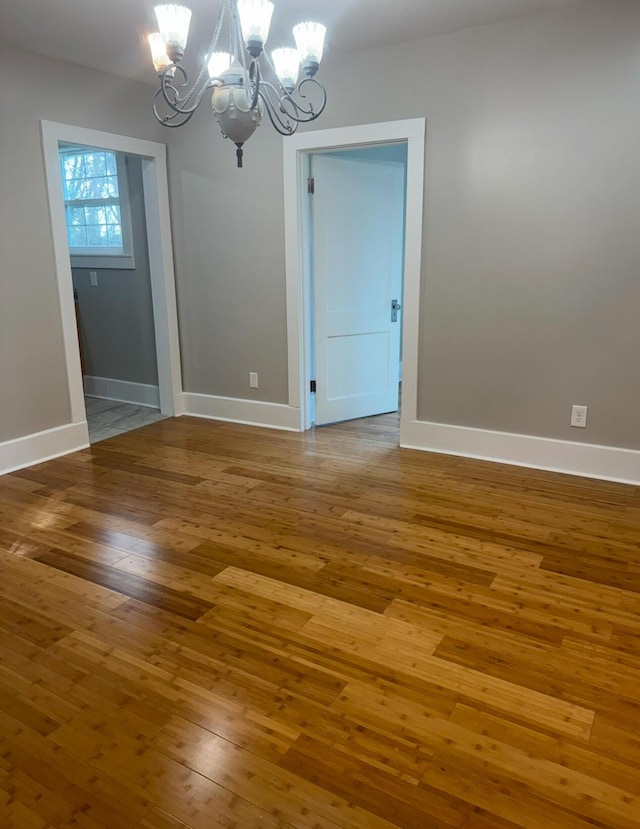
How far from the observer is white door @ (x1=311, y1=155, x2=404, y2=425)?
178 inches

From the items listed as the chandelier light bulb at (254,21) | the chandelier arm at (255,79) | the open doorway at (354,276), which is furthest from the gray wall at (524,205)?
the chandelier light bulb at (254,21)

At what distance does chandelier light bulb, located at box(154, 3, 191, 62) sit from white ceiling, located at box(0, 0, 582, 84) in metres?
1.01

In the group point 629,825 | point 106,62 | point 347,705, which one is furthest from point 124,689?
point 106,62

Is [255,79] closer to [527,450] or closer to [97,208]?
[527,450]

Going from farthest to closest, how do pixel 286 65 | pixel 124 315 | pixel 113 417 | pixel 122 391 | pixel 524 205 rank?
1. pixel 122 391
2. pixel 124 315
3. pixel 113 417
4. pixel 524 205
5. pixel 286 65

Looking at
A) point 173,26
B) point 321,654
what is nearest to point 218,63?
point 173,26

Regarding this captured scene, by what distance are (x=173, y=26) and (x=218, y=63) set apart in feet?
1.29

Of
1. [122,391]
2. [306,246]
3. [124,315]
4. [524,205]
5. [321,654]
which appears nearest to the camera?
[321,654]

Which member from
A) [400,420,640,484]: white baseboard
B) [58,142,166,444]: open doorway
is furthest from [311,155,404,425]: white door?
[58,142,166,444]: open doorway

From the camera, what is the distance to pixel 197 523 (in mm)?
3129

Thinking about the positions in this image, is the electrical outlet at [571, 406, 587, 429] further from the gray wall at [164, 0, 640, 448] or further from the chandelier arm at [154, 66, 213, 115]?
the chandelier arm at [154, 66, 213, 115]

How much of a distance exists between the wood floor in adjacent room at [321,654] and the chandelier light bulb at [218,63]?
2.07 metres

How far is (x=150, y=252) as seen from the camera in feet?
16.2

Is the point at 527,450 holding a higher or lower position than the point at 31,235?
lower
